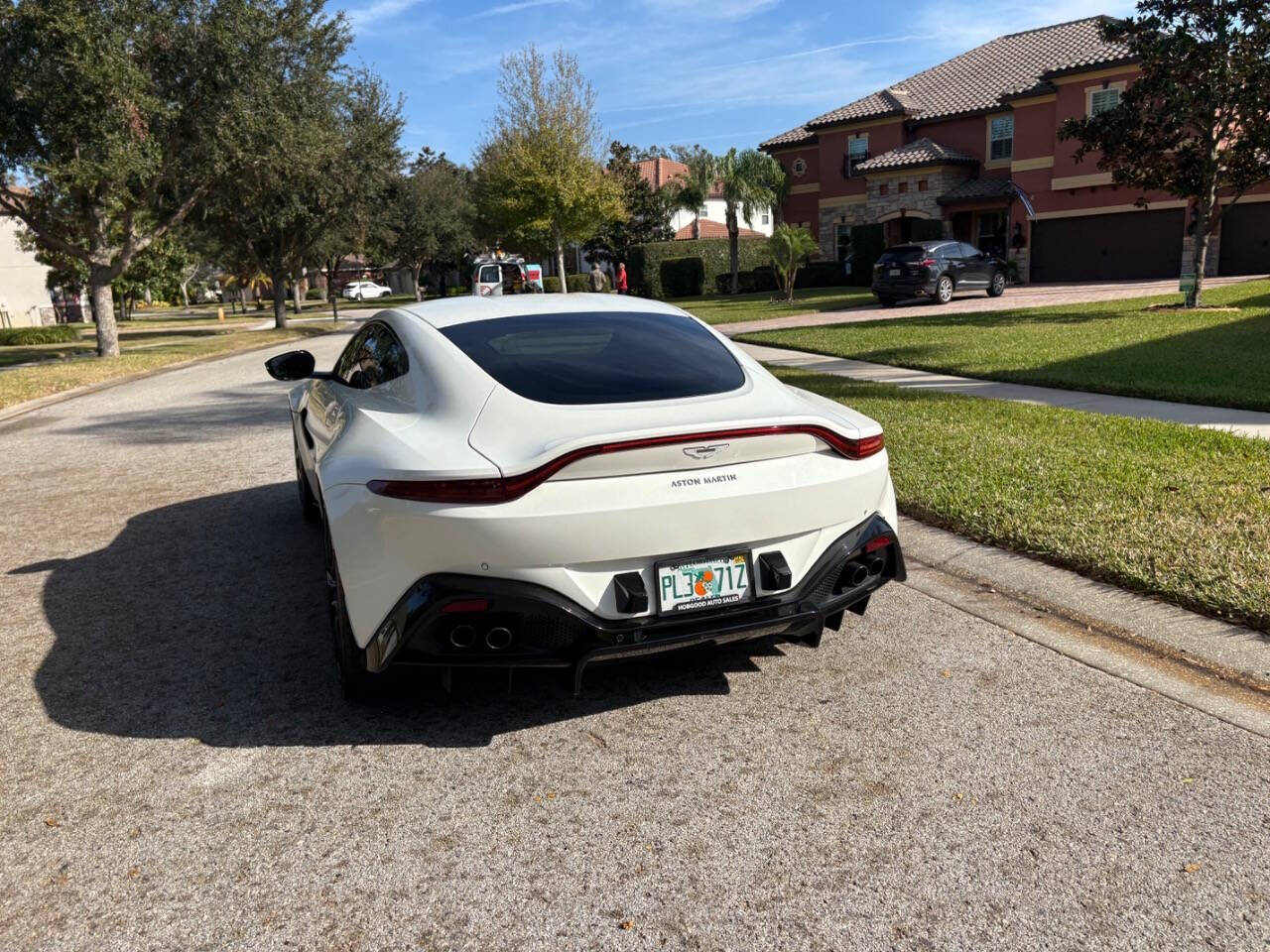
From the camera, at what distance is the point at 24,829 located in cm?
315

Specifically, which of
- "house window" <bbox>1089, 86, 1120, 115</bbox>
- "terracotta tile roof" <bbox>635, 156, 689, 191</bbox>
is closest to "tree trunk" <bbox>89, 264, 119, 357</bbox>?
"house window" <bbox>1089, 86, 1120, 115</bbox>

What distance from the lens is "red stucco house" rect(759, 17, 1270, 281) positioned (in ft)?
106

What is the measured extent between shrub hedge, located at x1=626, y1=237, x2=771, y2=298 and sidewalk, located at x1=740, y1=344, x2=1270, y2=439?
30977 mm

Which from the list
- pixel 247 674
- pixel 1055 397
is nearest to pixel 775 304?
pixel 1055 397

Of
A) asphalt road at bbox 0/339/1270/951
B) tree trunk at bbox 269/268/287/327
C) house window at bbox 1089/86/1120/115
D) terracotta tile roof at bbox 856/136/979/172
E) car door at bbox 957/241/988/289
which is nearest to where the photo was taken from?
asphalt road at bbox 0/339/1270/951

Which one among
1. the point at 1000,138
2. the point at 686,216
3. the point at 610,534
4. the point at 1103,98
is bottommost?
the point at 610,534

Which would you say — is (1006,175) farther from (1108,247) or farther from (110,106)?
(110,106)

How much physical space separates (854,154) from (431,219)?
25118mm

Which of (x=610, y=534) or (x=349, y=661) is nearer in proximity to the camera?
(x=610, y=534)

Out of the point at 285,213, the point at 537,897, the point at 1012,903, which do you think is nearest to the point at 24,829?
the point at 537,897

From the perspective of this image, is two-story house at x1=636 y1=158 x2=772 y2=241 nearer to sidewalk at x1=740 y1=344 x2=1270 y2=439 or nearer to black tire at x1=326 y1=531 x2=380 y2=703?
sidewalk at x1=740 y1=344 x2=1270 y2=439

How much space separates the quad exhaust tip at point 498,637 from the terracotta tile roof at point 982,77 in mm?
36573

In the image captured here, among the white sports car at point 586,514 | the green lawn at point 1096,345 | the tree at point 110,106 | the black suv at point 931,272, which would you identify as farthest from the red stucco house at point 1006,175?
the white sports car at point 586,514

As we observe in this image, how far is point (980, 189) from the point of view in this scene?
36031 millimetres
